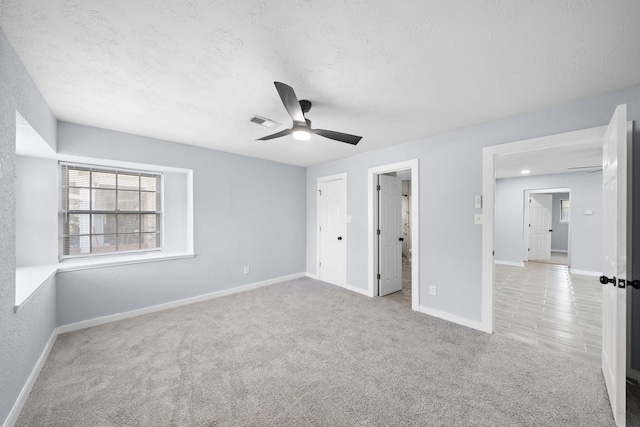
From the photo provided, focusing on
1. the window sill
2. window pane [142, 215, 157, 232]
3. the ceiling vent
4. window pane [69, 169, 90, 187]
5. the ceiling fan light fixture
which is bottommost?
the window sill

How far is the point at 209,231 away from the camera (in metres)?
4.07

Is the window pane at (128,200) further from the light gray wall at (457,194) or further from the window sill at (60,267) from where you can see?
the light gray wall at (457,194)

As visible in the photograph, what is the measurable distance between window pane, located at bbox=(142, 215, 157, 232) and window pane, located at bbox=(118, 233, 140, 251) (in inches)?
6.1

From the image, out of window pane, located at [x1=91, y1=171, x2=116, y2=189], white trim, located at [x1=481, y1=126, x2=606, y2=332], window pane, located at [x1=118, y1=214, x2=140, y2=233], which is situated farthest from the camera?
window pane, located at [x1=118, y1=214, x2=140, y2=233]

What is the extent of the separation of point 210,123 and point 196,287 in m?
2.52

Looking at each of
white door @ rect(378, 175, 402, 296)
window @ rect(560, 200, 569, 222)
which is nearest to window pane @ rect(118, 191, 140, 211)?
white door @ rect(378, 175, 402, 296)

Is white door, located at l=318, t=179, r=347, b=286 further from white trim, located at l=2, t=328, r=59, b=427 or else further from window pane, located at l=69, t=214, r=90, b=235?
white trim, located at l=2, t=328, r=59, b=427

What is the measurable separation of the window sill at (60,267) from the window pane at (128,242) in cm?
15

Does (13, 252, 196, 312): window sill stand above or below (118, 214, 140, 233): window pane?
below

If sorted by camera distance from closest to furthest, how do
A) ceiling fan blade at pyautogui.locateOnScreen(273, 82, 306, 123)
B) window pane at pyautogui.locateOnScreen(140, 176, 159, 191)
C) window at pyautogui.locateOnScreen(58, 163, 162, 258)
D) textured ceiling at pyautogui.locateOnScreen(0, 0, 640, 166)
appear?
textured ceiling at pyautogui.locateOnScreen(0, 0, 640, 166) < ceiling fan blade at pyautogui.locateOnScreen(273, 82, 306, 123) < window at pyautogui.locateOnScreen(58, 163, 162, 258) < window pane at pyautogui.locateOnScreen(140, 176, 159, 191)

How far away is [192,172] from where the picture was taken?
3879 millimetres

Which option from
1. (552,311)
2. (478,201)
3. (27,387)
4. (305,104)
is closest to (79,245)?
(27,387)

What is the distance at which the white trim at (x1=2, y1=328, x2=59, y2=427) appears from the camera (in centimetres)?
161

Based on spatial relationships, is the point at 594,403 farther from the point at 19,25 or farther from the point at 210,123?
the point at 19,25
